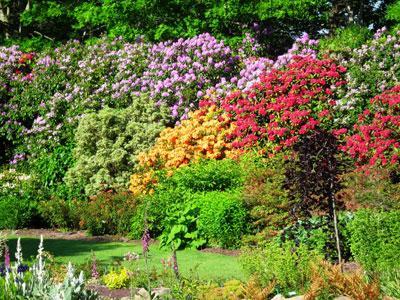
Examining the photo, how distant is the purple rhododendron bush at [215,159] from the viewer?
24.5 feet

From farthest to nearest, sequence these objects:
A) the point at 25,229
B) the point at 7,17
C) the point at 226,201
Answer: the point at 7,17, the point at 25,229, the point at 226,201

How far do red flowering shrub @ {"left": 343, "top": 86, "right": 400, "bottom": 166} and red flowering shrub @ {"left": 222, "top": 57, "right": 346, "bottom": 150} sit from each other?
1447 mm

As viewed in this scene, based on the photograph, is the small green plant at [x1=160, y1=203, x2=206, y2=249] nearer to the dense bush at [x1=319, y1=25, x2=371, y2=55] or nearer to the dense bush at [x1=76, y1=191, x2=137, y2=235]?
the dense bush at [x1=76, y1=191, x2=137, y2=235]

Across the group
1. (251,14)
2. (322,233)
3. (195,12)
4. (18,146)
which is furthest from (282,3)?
(322,233)

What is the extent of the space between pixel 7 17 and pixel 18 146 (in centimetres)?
899

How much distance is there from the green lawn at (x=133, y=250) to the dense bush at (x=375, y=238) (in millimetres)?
1376

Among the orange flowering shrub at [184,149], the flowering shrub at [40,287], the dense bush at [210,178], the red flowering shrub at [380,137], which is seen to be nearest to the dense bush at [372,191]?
the red flowering shrub at [380,137]

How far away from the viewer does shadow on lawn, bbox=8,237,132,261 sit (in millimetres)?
10798

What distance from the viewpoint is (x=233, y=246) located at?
1073 centimetres

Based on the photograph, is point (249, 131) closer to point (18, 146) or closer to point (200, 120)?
point (200, 120)

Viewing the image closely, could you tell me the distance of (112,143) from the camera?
15883mm

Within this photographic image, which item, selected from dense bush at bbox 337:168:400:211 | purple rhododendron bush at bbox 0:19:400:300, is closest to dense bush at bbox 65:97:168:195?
purple rhododendron bush at bbox 0:19:400:300

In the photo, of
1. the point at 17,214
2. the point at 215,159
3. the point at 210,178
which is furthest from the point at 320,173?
the point at 17,214

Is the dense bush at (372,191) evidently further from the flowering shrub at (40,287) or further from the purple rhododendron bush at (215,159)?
the flowering shrub at (40,287)
